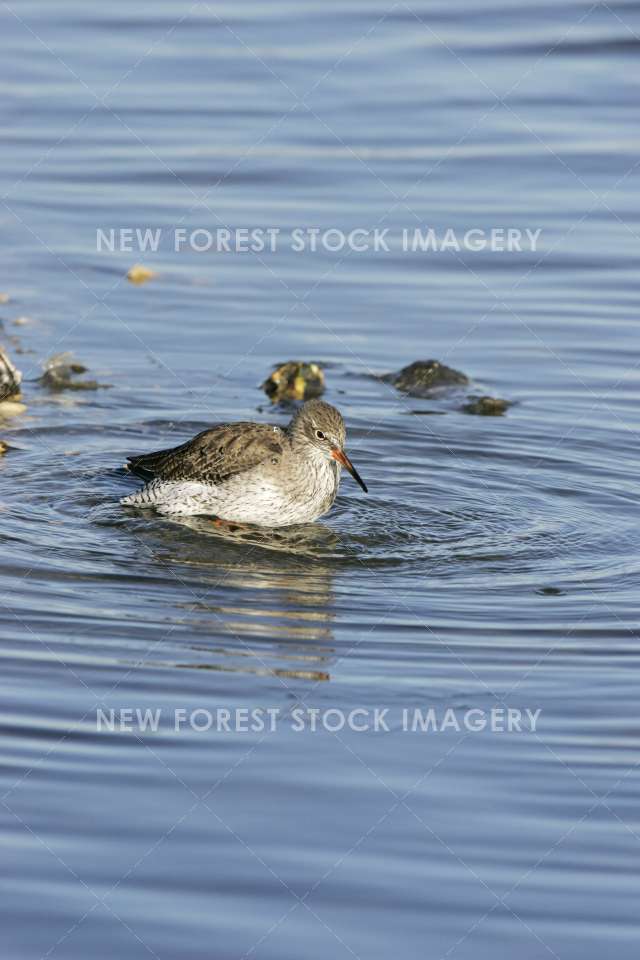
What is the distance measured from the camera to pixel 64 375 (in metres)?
13.5

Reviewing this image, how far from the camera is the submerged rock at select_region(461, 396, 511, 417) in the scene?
13.1 meters

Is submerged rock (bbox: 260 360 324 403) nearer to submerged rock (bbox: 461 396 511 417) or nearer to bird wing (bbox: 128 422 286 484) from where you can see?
submerged rock (bbox: 461 396 511 417)

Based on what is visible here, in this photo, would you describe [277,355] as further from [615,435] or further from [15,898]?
[15,898]

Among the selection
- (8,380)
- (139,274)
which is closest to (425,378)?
(8,380)

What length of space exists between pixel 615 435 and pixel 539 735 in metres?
5.38

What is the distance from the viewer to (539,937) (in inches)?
233

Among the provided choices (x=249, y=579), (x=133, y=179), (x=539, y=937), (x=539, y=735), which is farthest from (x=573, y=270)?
(x=539, y=937)

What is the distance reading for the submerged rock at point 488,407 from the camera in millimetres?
13062

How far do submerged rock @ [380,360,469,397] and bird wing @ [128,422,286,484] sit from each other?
2.39 meters

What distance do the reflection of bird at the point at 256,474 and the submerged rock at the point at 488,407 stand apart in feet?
7.51

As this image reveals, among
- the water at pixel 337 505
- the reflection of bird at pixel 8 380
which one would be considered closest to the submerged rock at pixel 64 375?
the water at pixel 337 505

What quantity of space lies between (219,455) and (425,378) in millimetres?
2850

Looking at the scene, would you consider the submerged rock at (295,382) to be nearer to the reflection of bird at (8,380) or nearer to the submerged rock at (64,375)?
the submerged rock at (64,375)

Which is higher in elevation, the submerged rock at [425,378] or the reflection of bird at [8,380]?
the submerged rock at [425,378]
